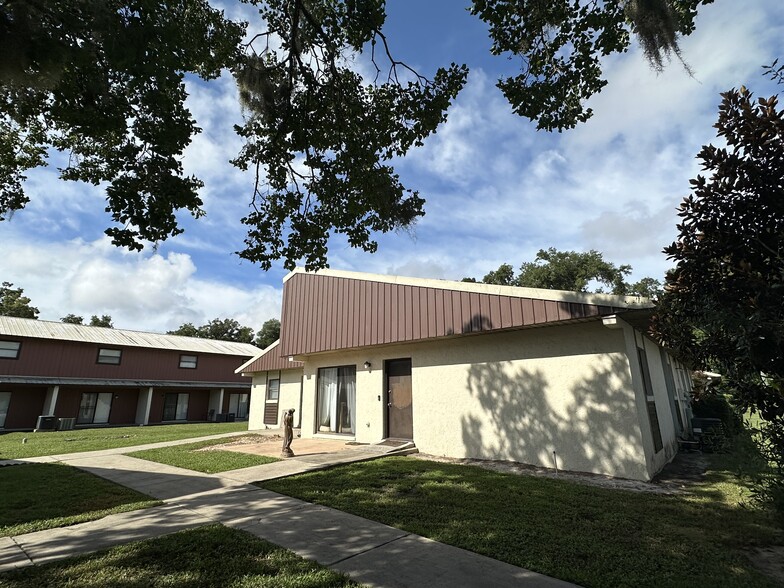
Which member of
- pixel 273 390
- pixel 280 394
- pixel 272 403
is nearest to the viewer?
pixel 280 394

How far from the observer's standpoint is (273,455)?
32.3 feet

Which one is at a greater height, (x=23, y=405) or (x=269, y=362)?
(x=269, y=362)

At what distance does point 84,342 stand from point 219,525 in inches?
1004

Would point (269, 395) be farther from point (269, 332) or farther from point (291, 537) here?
point (269, 332)

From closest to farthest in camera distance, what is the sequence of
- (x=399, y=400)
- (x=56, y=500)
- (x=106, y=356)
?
1. (x=56, y=500)
2. (x=399, y=400)
3. (x=106, y=356)

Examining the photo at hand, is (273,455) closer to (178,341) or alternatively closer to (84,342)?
(84,342)

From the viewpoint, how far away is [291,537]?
170 inches

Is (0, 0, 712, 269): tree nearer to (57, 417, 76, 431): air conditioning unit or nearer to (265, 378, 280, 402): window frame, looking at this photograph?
(265, 378, 280, 402): window frame

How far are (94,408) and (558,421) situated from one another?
2784 centimetres

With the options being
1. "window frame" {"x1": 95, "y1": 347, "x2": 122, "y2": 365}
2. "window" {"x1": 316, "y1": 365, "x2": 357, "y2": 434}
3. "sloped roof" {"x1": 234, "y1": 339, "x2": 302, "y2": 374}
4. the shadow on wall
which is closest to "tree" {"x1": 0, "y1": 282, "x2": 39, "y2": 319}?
"window frame" {"x1": 95, "y1": 347, "x2": 122, "y2": 365}

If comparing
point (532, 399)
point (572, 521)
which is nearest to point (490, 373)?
point (532, 399)

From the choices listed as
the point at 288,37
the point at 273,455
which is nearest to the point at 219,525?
the point at 273,455

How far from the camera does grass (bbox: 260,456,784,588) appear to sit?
11.8ft

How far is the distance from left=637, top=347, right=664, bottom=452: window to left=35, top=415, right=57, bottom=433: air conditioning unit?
2760 centimetres
